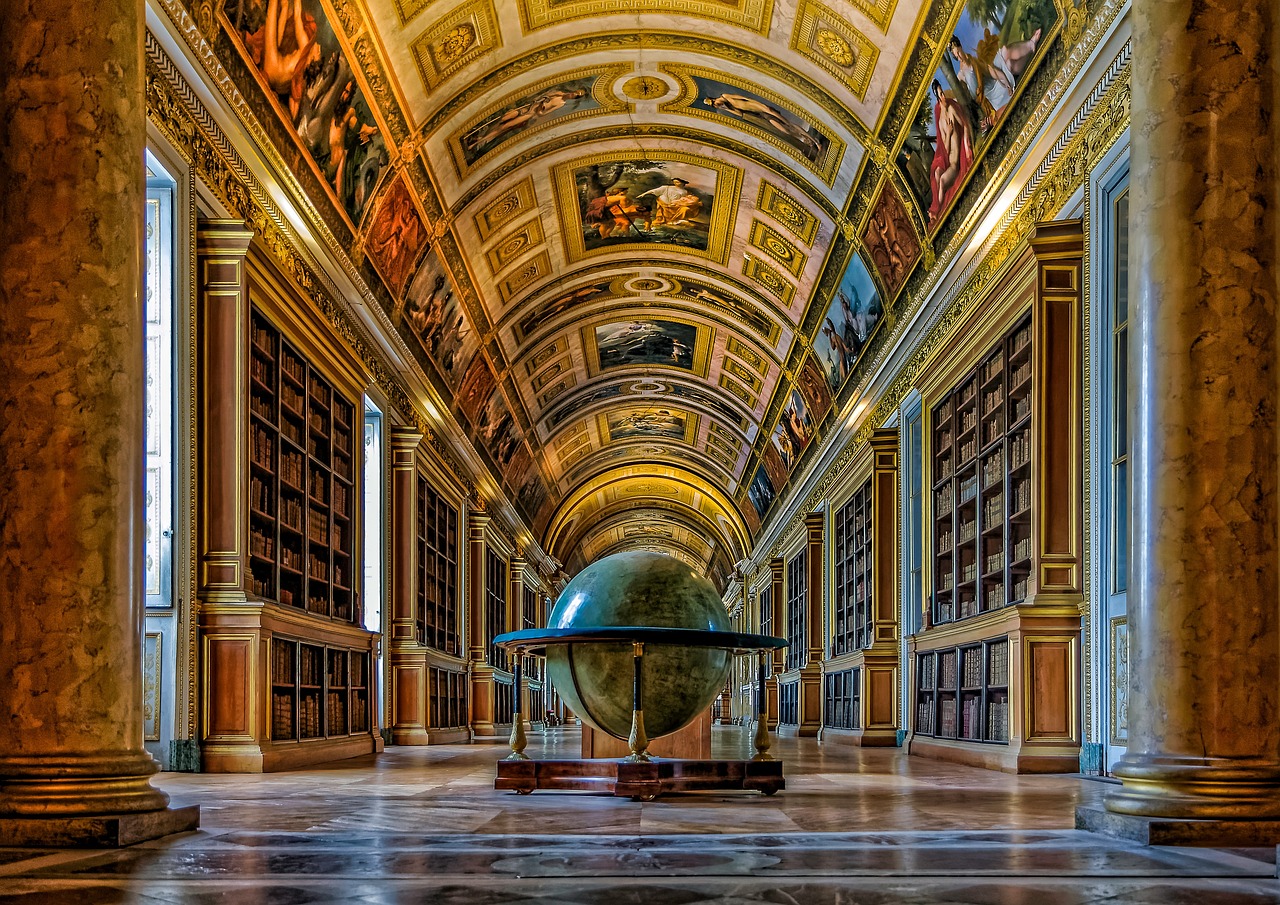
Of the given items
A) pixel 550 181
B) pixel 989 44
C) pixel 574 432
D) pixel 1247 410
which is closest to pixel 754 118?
pixel 550 181

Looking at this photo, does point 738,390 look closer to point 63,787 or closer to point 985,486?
point 985,486

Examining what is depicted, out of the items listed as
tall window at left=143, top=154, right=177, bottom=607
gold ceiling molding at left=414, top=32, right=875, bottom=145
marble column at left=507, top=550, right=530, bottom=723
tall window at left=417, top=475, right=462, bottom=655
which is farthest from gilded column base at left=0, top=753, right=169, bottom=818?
marble column at left=507, top=550, right=530, bottom=723

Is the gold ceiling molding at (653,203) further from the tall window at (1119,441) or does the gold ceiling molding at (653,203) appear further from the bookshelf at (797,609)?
the tall window at (1119,441)

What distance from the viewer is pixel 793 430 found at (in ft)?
101

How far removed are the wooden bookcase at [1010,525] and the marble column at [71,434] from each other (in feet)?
29.1

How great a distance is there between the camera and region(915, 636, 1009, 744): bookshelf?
46.7 feet

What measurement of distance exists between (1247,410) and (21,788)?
5754 mm

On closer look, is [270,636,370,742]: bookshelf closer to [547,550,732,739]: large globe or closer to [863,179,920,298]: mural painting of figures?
[547,550,732,739]: large globe

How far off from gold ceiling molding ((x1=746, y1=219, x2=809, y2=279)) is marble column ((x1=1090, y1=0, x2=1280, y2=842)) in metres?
17.1

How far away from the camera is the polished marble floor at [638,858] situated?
4336 mm

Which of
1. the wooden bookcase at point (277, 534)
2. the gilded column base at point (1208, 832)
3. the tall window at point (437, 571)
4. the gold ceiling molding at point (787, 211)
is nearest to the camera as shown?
the gilded column base at point (1208, 832)

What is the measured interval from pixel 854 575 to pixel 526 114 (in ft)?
35.4

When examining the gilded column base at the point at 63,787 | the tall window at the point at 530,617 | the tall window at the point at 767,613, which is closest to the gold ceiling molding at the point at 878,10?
the gilded column base at the point at 63,787

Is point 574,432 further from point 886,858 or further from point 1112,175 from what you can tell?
point 886,858
